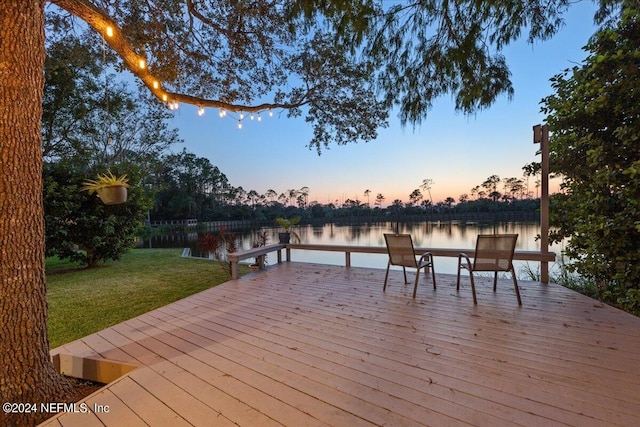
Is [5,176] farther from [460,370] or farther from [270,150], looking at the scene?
[270,150]

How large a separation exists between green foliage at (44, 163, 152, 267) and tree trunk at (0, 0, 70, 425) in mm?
5400

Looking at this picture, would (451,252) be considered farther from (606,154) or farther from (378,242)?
(378,242)

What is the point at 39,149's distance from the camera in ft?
5.41

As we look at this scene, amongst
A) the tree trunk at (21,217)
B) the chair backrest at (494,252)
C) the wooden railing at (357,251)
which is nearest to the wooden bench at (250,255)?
the wooden railing at (357,251)

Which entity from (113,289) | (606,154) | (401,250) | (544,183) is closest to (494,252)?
(401,250)

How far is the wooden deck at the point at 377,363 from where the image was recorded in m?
1.36

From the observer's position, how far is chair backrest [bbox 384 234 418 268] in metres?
3.40

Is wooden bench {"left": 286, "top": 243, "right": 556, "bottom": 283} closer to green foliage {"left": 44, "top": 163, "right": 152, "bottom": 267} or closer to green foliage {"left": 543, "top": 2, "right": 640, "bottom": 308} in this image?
green foliage {"left": 543, "top": 2, "right": 640, "bottom": 308}

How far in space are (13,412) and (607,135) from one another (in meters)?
5.66

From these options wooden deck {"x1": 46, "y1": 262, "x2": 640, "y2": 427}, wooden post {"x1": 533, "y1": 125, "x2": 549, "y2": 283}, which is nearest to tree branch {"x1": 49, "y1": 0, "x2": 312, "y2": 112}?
wooden deck {"x1": 46, "y1": 262, "x2": 640, "y2": 427}

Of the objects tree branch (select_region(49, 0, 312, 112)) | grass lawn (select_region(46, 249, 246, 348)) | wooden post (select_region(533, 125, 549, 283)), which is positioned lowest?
grass lawn (select_region(46, 249, 246, 348))

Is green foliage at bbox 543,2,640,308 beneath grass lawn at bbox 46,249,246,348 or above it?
above

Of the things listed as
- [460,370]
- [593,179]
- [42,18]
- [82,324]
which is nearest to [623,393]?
[460,370]

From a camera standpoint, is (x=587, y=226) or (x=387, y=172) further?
(x=387, y=172)
